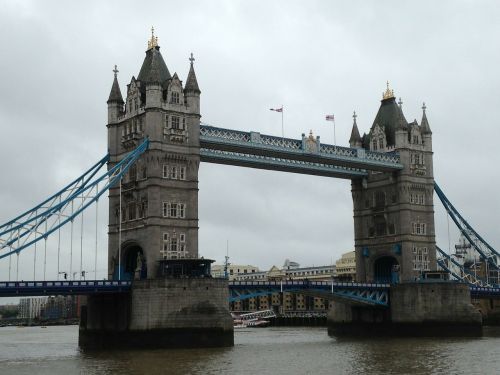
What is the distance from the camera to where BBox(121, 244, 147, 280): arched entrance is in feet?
259

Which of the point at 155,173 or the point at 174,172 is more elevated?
the point at 174,172

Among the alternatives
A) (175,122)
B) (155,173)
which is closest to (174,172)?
(155,173)

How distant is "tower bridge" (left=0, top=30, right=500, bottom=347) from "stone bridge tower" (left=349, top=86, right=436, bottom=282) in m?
0.14

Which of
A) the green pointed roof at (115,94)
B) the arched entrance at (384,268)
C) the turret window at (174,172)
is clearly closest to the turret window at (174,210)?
the turret window at (174,172)

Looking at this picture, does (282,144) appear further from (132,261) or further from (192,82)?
(132,261)

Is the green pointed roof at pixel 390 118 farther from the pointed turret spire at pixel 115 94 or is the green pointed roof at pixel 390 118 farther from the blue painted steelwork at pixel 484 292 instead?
the pointed turret spire at pixel 115 94

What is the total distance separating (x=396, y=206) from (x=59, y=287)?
47349mm

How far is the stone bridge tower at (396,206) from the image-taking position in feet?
325

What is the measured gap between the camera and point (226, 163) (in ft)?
288

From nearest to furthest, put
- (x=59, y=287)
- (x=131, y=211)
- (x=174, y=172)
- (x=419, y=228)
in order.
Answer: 1. (x=59, y=287)
2. (x=174, y=172)
3. (x=131, y=211)
4. (x=419, y=228)

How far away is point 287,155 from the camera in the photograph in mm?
89562

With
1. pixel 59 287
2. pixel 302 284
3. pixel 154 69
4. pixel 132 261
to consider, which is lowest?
pixel 59 287

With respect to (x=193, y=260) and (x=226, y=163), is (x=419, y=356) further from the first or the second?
(x=226, y=163)

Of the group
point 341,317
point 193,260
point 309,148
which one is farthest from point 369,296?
point 193,260
